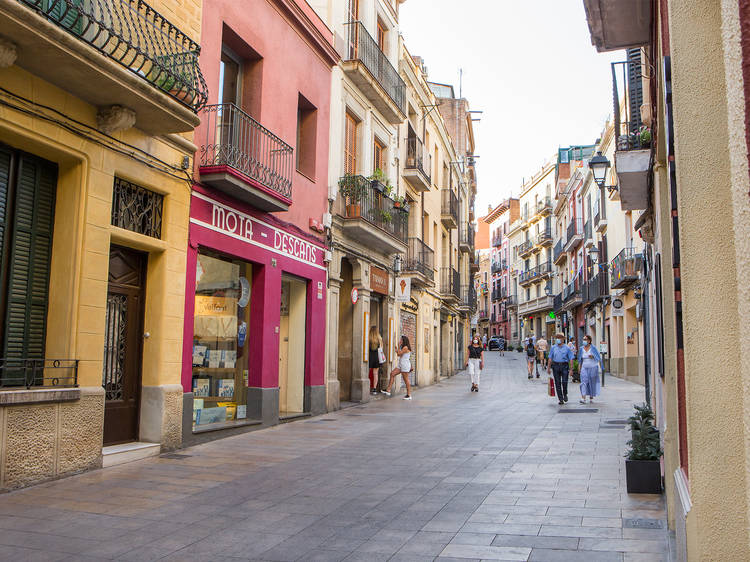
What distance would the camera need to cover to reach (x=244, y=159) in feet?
36.1

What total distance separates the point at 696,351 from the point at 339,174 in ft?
44.3

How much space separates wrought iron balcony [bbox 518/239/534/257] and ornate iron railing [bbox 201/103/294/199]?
52.2 metres

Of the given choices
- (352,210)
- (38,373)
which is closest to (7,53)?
(38,373)

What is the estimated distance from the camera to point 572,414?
14.4 meters

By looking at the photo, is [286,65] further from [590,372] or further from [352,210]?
[590,372]

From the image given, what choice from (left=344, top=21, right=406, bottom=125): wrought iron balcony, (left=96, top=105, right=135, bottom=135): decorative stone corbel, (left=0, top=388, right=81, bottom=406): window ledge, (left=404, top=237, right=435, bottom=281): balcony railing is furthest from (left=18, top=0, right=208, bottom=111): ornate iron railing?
(left=404, top=237, right=435, bottom=281): balcony railing

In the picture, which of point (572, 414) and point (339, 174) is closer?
point (572, 414)

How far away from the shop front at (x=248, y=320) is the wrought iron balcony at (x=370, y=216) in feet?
4.96

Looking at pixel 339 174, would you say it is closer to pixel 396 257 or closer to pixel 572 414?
pixel 396 257

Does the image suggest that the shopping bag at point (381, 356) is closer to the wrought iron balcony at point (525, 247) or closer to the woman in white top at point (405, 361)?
the woman in white top at point (405, 361)

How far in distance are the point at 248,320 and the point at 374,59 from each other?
8704mm

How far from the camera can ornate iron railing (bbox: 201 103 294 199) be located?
10414 millimetres

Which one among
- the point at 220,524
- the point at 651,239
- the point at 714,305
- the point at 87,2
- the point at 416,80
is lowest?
the point at 220,524

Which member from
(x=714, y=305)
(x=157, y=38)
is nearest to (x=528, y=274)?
(x=157, y=38)
